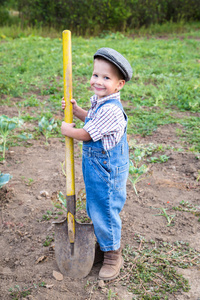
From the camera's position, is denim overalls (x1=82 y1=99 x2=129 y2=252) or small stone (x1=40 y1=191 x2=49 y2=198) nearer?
denim overalls (x1=82 y1=99 x2=129 y2=252)

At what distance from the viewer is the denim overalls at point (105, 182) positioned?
201 centimetres

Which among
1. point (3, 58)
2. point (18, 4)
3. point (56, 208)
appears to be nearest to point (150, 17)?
point (18, 4)

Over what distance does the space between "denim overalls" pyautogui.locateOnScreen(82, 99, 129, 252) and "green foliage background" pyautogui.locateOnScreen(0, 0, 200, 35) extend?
431 inches

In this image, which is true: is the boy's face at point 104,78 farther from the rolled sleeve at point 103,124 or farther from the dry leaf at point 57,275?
the dry leaf at point 57,275

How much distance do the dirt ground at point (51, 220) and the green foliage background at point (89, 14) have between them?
31.5ft

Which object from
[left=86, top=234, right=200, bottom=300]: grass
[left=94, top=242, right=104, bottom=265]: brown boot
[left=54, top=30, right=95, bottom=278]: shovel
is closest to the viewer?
[left=86, top=234, right=200, bottom=300]: grass

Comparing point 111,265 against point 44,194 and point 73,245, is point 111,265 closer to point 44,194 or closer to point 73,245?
point 73,245

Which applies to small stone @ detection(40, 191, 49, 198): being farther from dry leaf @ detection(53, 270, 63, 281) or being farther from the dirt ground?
dry leaf @ detection(53, 270, 63, 281)

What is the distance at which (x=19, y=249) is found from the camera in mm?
2447

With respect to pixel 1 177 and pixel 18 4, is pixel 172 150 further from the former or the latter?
pixel 18 4

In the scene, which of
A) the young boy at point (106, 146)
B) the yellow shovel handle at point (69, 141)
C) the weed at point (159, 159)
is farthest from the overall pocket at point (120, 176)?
the weed at point (159, 159)

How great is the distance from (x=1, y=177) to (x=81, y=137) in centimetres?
109

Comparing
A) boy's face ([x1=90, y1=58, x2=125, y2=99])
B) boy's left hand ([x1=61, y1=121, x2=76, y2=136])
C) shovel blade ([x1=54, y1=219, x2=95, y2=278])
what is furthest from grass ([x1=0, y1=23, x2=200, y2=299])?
boy's face ([x1=90, y1=58, x2=125, y2=99])

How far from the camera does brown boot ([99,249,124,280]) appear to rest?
2.18 metres
